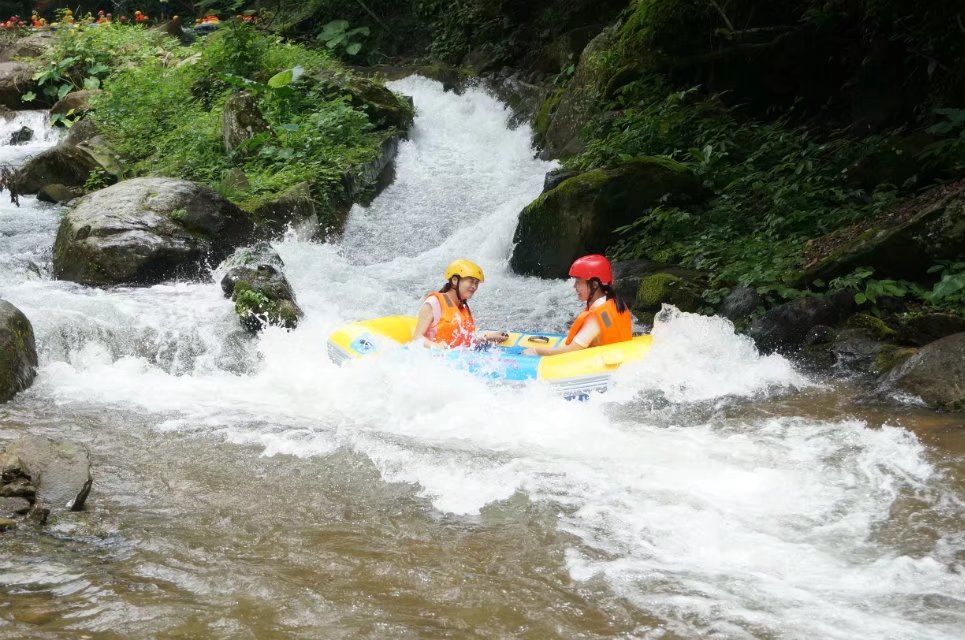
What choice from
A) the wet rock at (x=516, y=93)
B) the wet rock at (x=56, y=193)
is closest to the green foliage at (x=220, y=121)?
the wet rock at (x=56, y=193)

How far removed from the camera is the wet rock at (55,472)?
4062 millimetres

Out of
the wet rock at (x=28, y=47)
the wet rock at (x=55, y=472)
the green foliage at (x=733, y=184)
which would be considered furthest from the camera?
the wet rock at (x=28, y=47)

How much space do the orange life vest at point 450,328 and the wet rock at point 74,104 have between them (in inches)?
429

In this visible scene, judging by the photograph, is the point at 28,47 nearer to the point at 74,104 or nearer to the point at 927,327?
the point at 74,104

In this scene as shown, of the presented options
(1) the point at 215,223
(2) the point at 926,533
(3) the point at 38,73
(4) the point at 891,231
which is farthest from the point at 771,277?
(3) the point at 38,73

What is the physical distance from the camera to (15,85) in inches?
647

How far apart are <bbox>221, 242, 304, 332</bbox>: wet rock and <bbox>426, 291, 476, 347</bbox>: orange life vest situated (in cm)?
197

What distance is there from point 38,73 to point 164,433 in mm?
13595

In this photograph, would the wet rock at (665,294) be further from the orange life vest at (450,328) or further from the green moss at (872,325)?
the orange life vest at (450,328)

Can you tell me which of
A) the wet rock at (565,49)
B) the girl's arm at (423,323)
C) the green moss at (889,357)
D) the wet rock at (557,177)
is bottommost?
the girl's arm at (423,323)

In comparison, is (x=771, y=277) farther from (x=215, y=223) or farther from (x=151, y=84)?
(x=151, y=84)

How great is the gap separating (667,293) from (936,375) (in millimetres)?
2918

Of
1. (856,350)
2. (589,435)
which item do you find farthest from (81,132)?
(856,350)

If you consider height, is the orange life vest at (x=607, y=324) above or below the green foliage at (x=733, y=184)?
below
